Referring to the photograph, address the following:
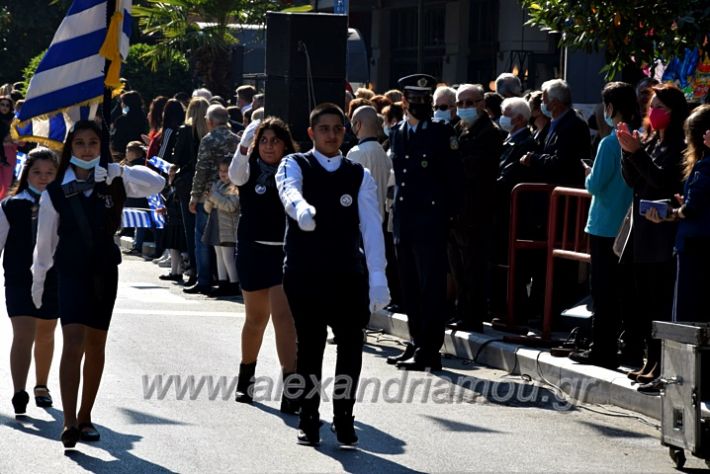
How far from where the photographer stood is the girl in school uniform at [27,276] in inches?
362

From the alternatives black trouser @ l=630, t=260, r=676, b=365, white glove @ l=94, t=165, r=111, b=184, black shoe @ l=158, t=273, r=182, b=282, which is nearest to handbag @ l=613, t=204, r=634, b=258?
black trouser @ l=630, t=260, r=676, b=365

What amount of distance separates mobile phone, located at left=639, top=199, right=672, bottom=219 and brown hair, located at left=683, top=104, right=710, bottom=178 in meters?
0.25

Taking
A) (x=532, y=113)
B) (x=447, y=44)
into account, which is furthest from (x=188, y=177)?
(x=447, y=44)

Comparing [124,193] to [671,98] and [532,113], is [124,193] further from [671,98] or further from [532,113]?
[532,113]

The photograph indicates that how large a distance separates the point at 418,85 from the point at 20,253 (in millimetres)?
3433

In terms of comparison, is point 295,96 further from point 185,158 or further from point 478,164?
point 478,164

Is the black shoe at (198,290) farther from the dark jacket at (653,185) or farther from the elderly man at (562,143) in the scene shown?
the dark jacket at (653,185)

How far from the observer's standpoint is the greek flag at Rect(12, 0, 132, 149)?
29.3ft

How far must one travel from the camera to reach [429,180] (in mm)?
10977

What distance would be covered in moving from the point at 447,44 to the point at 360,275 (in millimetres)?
19621

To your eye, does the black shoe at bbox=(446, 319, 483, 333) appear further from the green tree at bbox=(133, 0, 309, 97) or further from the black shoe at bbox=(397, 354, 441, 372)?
the green tree at bbox=(133, 0, 309, 97)

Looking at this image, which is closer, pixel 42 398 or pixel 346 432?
pixel 346 432

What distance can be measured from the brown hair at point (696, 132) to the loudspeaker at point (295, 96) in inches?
238

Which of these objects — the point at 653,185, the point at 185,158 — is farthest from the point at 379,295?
the point at 185,158
